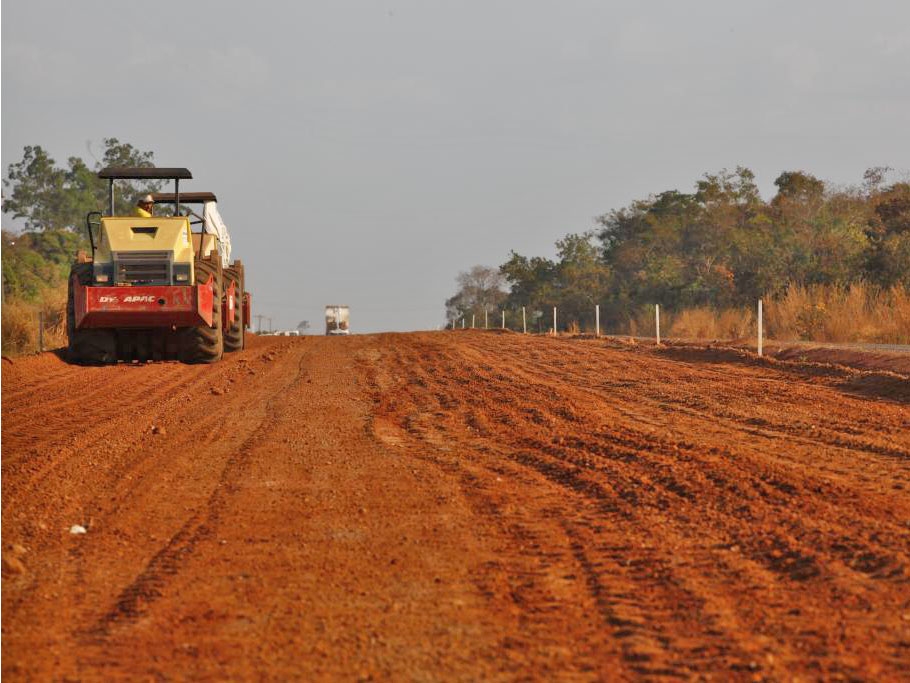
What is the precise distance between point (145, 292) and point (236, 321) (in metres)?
7.32

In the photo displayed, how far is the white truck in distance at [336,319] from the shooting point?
83562mm

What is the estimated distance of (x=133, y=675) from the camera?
4359 mm

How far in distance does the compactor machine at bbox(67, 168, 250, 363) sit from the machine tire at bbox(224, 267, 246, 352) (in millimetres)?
3612

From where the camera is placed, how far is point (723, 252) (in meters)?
58.2

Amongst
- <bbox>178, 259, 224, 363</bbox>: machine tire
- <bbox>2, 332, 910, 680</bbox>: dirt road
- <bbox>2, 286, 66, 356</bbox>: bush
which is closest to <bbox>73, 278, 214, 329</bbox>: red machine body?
<bbox>178, 259, 224, 363</bbox>: machine tire

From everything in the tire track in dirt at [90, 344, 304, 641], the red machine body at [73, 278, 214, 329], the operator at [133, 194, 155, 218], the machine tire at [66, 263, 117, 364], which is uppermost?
the operator at [133, 194, 155, 218]

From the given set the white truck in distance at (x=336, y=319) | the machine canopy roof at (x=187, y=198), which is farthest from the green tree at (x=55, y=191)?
the machine canopy roof at (x=187, y=198)

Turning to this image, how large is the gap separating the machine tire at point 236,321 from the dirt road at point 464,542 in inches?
380

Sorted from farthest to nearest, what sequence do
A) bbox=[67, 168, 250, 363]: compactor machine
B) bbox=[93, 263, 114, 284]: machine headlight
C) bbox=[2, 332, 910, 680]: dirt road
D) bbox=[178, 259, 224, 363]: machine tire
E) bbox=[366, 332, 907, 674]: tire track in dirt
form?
bbox=[178, 259, 224, 363]: machine tire, bbox=[93, 263, 114, 284]: machine headlight, bbox=[67, 168, 250, 363]: compactor machine, bbox=[366, 332, 907, 674]: tire track in dirt, bbox=[2, 332, 910, 680]: dirt road

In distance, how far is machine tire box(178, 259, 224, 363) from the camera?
19062mm

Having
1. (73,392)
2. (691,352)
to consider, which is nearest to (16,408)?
(73,392)

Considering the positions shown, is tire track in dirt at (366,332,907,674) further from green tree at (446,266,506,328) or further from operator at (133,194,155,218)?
green tree at (446,266,506,328)

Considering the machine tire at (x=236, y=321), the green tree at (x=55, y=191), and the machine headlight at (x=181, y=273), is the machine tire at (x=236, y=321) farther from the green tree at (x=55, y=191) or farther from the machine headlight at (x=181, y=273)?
the green tree at (x=55, y=191)

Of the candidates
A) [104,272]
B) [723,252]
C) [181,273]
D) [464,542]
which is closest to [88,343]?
[104,272]
